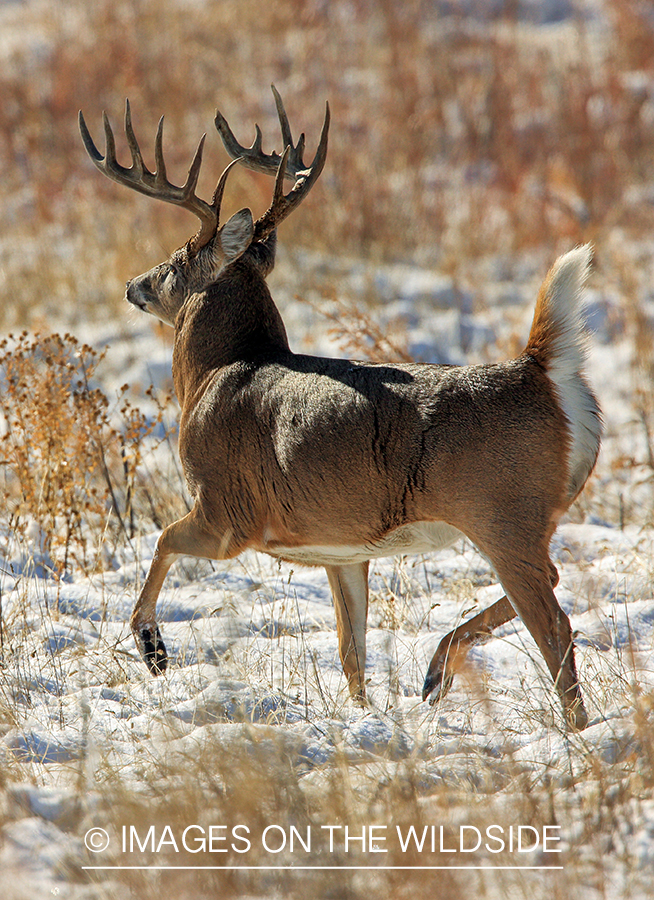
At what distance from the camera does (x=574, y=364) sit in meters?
3.38

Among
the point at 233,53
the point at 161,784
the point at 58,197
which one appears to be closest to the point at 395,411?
the point at 161,784

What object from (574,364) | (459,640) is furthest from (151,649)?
(574,364)

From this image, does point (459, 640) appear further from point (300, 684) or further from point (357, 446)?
point (357, 446)

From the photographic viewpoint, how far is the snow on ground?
112 inches

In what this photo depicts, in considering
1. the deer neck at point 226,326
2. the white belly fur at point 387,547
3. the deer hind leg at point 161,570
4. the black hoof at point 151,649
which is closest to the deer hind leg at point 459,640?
the white belly fur at point 387,547

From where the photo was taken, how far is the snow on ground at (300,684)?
285 cm

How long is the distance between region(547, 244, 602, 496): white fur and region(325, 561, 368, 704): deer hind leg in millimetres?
1264

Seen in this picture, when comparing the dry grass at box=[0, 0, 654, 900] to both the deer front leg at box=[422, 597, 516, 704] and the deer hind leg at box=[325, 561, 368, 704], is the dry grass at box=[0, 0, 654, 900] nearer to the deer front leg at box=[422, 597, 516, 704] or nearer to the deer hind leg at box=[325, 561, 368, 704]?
the deer hind leg at box=[325, 561, 368, 704]

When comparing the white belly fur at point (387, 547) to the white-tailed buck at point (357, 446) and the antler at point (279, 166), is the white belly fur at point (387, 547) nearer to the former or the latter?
the white-tailed buck at point (357, 446)

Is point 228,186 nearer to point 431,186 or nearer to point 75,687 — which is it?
point 431,186

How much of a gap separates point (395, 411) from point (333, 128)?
10882 millimetres

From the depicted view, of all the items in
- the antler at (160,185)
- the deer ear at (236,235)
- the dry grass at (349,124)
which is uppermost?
the dry grass at (349,124)

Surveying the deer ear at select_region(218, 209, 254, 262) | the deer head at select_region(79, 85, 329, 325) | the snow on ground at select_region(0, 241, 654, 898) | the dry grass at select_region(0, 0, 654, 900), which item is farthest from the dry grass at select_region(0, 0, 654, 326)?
the snow on ground at select_region(0, 241, 654, 898)

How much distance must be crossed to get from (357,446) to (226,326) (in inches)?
49.2
